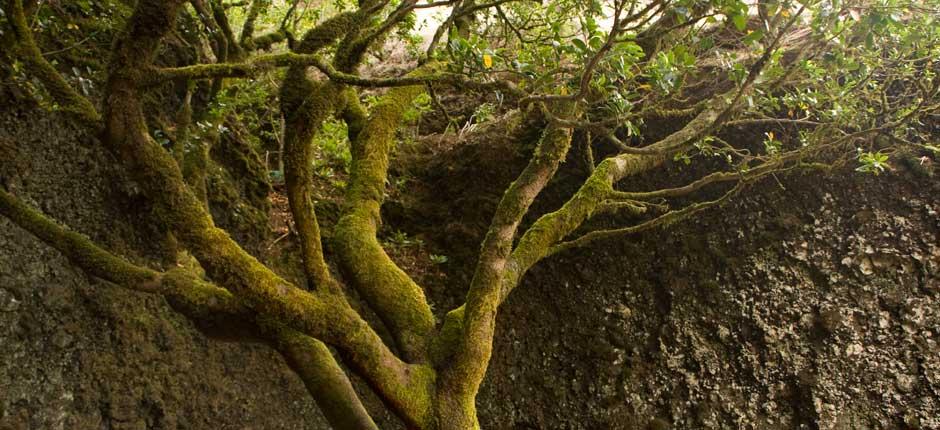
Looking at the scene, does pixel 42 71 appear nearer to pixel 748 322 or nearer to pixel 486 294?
pixel 486 294

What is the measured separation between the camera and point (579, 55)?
226 centimetres

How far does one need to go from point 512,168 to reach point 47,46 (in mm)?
3264

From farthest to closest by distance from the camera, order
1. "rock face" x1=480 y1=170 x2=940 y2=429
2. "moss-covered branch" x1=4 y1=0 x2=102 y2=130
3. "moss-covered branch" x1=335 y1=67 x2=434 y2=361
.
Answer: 1. "rock face" x1=480 y1=170 x2=940 y2=429
2. "moss-covered branch" x1=335 y1=67 x2=434 y2=361
3. "moss-covered branch" x1=4 y1=0 x2=102 y2=130

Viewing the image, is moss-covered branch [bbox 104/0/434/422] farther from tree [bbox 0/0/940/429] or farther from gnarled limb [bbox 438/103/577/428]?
gnarled limb [bbox 438/103/577/428]

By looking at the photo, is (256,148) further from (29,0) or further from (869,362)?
(869,362)

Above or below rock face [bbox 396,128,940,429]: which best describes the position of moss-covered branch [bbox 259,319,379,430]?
below

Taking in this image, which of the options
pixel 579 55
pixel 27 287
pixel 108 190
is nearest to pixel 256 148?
pixel 108 190

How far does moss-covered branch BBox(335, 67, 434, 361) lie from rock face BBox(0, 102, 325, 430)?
40.0 inches

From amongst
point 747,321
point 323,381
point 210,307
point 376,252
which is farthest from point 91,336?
point 747,321

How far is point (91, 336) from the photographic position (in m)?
2.71

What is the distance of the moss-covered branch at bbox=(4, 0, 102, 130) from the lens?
244 cm

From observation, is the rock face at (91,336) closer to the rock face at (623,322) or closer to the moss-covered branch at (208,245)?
the rock face at (623,322)

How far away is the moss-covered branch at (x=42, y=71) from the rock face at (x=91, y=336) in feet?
1.27

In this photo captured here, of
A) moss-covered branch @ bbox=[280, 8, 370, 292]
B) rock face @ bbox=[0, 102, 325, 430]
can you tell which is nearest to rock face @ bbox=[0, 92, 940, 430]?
rock face @ bbox=[0, 102, 325, 430]
